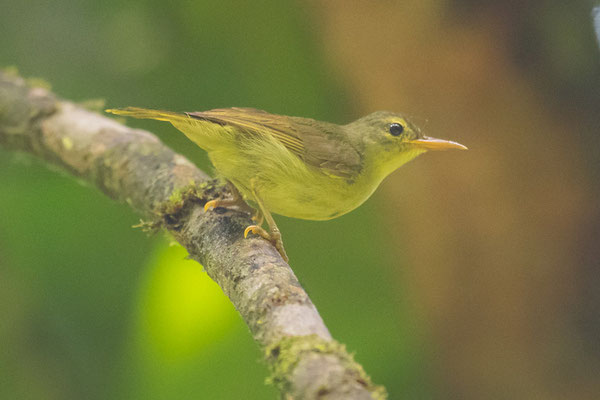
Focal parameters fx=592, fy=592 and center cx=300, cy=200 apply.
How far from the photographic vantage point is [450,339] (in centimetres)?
454

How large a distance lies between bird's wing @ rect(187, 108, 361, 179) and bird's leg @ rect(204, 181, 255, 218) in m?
0.30

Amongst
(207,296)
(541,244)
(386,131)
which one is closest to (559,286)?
(541,244)

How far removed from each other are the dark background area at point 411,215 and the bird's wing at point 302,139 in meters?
1.14

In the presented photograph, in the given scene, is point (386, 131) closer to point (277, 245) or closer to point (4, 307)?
point (277, 245)

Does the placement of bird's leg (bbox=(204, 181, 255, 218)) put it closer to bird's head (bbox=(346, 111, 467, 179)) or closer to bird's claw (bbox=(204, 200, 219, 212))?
bird's claw (bbox=(204, 200, 219, 212))

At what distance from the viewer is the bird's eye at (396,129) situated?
334cm

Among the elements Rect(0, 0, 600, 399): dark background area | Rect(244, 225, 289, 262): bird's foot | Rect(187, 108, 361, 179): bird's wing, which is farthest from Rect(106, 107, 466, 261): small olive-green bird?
Rect(0, 0, 600, 399): dark background area

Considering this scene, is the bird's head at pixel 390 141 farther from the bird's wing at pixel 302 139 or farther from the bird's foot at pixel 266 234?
the bird's foot at pixel 266 234

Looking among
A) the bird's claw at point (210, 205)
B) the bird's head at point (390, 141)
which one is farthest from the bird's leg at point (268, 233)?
the bird's head at point (390, 141)

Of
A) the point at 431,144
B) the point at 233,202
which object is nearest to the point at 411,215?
the point at 431,144

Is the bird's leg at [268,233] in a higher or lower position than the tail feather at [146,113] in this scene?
lower

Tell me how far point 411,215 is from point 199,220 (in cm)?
243

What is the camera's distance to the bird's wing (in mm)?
2879

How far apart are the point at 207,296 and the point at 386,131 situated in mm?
1387
